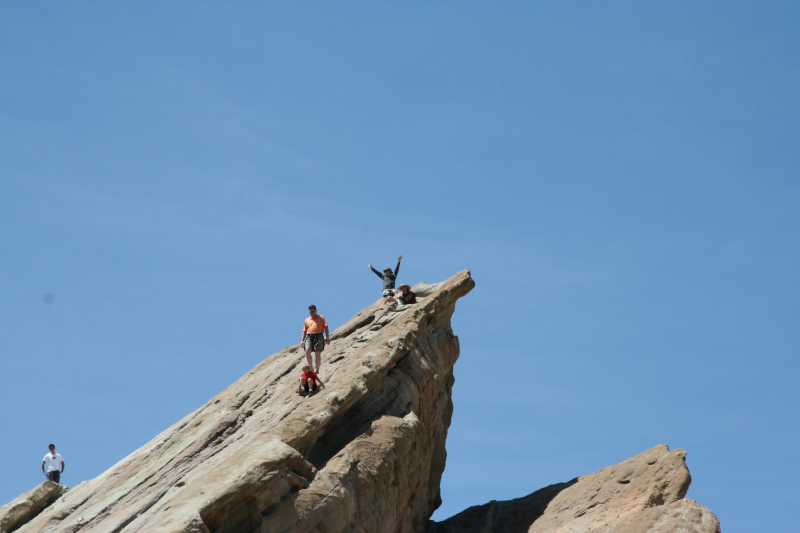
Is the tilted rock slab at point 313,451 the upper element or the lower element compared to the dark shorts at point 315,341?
lower

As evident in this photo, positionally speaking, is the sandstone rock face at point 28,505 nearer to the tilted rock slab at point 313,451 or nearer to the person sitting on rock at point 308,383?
the tilted rock slab at point 313,451

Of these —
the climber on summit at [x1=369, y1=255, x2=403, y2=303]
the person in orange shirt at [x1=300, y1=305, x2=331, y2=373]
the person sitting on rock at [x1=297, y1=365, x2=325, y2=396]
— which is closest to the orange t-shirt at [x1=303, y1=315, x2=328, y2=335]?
the person in orange shirt at [x1=300, y1=305, x2=331, y2=373]

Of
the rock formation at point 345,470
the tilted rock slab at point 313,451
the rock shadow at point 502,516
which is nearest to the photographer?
the tilted rock slab at point 313,451

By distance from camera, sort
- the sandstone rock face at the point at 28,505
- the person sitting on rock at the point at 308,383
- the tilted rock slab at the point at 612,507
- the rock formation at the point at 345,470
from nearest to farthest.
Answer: the rock formation at the point at 345,470 < the person sitting on rock at the point at 308,383 < the tilted rock slab at the point at 612,507 < the sandstone rock face at the point at 28,505

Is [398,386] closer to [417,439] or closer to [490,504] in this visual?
[417,439]

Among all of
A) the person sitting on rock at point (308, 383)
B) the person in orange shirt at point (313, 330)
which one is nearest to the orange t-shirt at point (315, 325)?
the person in orange shirt at point (313, 330)

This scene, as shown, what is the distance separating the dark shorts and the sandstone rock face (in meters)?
12.2

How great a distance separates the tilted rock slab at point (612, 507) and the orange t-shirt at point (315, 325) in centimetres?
1085

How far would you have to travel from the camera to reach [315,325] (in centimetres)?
2573

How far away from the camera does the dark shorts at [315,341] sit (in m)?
25.8

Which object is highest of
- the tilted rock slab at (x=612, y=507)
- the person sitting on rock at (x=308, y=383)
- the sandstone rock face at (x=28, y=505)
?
the sandstone rock face at (x=28, y=505)

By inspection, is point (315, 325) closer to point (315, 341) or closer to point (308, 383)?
point (315, 341)

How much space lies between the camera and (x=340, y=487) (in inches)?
858

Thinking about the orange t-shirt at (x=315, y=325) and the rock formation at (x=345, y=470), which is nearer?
the rock formation at (x=345, y=470)
